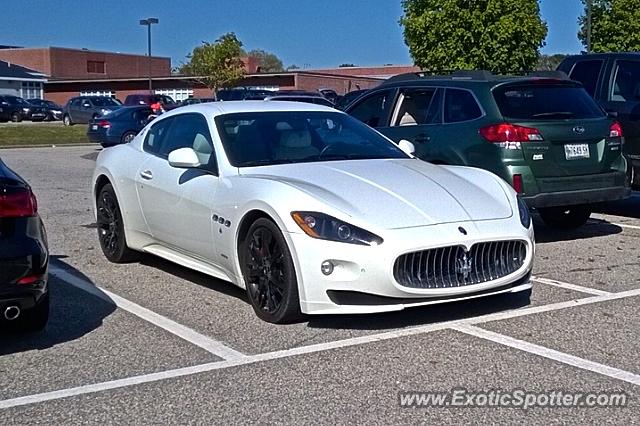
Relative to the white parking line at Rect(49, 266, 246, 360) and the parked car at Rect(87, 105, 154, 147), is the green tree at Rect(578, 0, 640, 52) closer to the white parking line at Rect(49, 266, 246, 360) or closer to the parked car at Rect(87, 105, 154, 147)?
the parked car at Rect(87, 105, 154, 147)

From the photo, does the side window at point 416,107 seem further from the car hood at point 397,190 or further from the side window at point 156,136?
the side window at point 156,136

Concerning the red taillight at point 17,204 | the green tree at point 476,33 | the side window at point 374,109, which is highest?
the green tree at point 476,33

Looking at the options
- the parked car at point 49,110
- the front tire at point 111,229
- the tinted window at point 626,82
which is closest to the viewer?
the front tire at point 111,229

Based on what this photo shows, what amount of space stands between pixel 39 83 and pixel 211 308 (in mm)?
71139

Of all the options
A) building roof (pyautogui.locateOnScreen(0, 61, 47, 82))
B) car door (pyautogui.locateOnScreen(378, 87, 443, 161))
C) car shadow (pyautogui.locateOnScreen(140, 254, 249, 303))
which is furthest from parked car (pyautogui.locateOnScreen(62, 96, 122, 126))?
car shadow (pyautogui.locateOnScreen(140, 254, 249, 303))

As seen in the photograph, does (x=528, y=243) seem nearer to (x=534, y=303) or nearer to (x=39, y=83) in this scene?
(x=534, y=303)

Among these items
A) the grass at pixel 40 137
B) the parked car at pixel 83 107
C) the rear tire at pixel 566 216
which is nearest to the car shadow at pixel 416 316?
the rear tire at pixel 566 216

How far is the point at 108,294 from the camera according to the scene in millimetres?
7301

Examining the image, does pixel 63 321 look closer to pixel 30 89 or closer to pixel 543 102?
pixel 543 102

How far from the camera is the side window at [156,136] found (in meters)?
8.07

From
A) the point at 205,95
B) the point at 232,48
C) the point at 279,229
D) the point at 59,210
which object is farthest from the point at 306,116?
the point at 205,95

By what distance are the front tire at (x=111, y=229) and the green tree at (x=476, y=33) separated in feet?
77.0

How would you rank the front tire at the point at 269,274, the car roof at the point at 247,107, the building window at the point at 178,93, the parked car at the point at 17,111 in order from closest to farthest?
the front tire at the point at 269,274 < the car roof at the point at 247,107 < the parked car at the point at 17,111 < the building window at the point at 178,93

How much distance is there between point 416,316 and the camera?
6.34 metres
